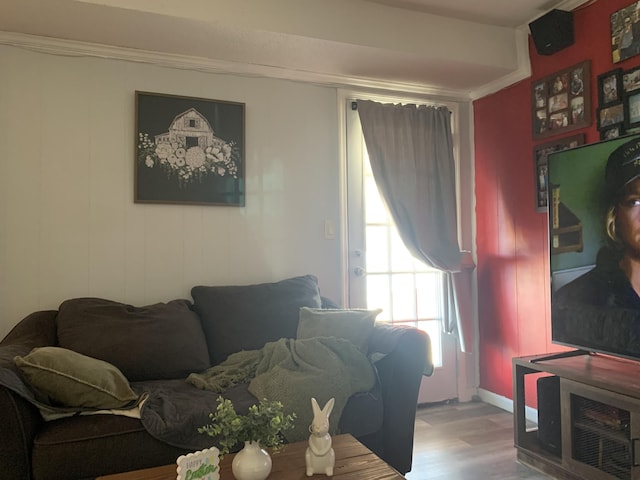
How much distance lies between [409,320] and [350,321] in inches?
43.4

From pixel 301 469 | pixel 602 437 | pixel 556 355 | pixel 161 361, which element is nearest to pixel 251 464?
pixel 301 469

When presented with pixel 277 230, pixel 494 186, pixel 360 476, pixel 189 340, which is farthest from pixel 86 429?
pixel 494 186

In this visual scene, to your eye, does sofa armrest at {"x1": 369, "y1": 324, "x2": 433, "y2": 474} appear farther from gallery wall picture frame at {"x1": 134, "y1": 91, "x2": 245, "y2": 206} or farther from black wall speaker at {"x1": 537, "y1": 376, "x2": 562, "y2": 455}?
gallery wall picture frame at {"x1": 134, "y1": 91, "x2": 245, "y2": 206}

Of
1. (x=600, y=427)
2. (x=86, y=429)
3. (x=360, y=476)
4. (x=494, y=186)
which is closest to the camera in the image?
(x=360, y=476)

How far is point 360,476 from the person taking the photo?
1488 mm

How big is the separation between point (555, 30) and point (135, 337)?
9.37 ft

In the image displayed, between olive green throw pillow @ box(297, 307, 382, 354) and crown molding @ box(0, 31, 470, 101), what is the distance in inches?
62.0

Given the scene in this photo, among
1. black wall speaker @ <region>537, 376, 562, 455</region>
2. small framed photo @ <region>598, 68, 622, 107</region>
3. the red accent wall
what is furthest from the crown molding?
black wall speaker @ <region>537, 376, 562, 455</region>

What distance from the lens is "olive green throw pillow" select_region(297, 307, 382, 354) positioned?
2543 millimetres

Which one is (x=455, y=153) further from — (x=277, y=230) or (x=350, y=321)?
(x=350, y=321)

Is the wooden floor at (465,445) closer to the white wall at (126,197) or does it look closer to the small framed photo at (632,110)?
the white wall at (126,197)

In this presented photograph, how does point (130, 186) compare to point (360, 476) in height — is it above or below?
above

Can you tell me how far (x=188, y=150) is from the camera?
3.00 metres

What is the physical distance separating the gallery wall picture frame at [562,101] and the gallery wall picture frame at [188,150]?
1858 mm
